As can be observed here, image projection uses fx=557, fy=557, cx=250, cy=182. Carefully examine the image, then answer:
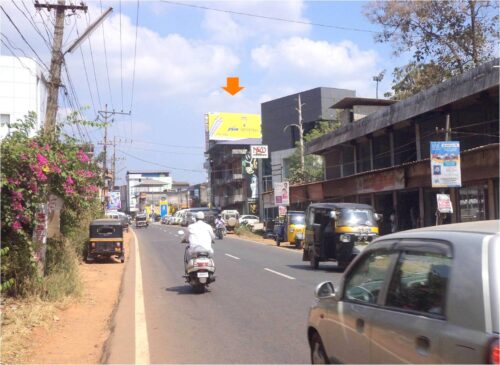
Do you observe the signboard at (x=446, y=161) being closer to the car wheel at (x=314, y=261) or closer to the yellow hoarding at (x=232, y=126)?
the car wheel at (x=314, y=261)

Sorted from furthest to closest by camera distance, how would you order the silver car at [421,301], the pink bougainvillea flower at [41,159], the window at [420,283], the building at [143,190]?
the building at [143,190] → the pink bougainvillea flower at [41,159] → the window at [420,283] → the silver car at [421,301]

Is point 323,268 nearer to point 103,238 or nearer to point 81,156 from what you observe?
point 103,238

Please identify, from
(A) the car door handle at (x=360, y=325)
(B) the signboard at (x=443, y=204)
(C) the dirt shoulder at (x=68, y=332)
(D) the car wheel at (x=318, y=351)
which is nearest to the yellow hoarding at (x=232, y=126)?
(B) the signboard at (x=443, y=204)

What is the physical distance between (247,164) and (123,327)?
6800cm

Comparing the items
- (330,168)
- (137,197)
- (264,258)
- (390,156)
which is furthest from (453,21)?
(137,197)

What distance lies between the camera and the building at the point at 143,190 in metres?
143

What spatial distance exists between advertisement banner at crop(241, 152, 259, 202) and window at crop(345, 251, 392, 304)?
6961 centimetres

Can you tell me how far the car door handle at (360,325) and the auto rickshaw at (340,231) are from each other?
1221 cm

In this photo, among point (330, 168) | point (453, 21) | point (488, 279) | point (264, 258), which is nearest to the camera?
point (488, 279)

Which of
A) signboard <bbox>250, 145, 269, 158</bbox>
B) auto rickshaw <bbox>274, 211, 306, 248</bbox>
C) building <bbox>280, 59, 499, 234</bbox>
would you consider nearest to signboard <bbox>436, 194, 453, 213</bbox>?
building <bbox>280, 59, 499, 234</bbox>

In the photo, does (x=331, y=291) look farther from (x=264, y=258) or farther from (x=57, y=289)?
(x=264, y=258)

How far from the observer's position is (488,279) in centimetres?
308

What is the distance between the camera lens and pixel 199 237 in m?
12.3

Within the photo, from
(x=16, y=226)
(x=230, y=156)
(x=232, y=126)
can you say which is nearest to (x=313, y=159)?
(x=230, y=156)
